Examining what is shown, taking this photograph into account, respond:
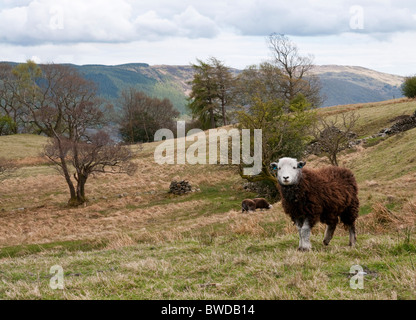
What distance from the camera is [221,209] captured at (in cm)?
2759

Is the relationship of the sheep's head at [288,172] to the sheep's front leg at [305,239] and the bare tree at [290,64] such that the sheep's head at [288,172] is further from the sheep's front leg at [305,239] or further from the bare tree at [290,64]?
the bare tree at [290,64]

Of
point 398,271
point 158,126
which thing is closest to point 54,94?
point 398,271

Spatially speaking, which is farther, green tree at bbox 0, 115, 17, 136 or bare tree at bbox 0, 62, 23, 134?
green tree at bbox 0, 115, 17, 136

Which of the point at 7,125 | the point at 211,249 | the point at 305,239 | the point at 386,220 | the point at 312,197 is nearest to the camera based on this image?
the point at 305,239

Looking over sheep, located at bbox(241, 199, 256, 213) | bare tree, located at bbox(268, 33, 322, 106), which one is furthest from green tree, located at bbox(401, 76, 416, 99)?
sheep, located at bbox(241, 199, 256, 213)

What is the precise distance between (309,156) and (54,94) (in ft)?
87.3

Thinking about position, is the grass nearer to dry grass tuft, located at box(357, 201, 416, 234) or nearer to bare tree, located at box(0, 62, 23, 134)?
dry grass tuft, located at box(357, 201, 416, 234)

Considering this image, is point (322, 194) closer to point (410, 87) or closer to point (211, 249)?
point (211, 249)

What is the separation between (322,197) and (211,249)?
331 cm

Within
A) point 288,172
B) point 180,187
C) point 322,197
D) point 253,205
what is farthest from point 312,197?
point 180,187

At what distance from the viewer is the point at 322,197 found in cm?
948

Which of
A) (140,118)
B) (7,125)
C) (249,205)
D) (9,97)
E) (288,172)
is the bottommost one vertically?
(249,205)

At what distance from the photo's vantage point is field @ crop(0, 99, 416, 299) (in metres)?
6.20
